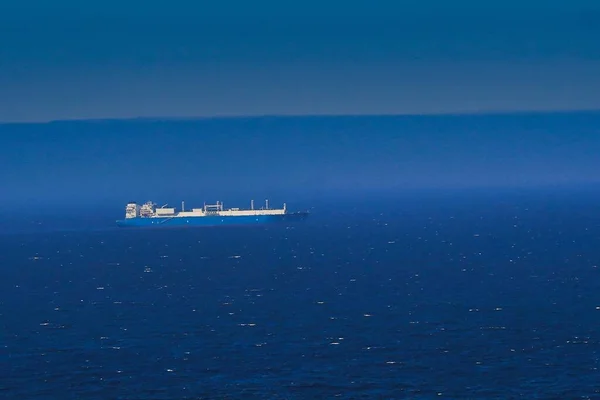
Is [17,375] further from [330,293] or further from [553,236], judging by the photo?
[553,236]

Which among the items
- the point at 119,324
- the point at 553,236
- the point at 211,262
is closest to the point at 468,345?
the point at 119,324

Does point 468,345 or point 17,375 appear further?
point 468,345

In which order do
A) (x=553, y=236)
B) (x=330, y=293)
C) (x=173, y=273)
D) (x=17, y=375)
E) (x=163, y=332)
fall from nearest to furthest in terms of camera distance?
(x=17, y=375)
(x=163, y=332)
(x=330, y=293)
(x=173, y=273)
(x=553, y=236)

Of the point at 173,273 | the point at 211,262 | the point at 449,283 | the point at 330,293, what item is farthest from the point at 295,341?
the point at 211,262

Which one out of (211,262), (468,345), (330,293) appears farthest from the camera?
(211,262)

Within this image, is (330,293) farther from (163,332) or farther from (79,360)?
(79,360)

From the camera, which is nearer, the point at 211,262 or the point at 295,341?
the point at 295,341
